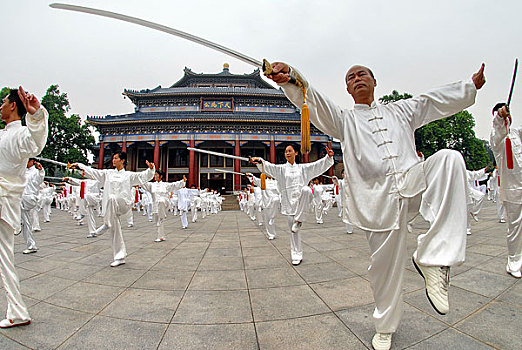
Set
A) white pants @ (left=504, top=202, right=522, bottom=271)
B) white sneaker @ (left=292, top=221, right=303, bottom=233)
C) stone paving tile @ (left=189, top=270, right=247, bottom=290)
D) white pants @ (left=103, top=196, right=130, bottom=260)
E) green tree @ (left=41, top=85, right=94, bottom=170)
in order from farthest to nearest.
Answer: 1. green tree @ (left=41, top=85, right=94, bottom=170)
2. white sneaker @ (left=292, top=221, right=303, bottom=233)
3. white pants @ (left=103, top=196, right=130, bottom=260)
4. white pants @ (left=504, top=202, right=522, bottom=271)
5. stone paving tile @ (left=189, top=270, right=247, bottom=290)

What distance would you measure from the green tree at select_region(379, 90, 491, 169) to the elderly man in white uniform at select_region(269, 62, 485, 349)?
29738mm

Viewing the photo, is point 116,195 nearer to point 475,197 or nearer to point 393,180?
point 393,180

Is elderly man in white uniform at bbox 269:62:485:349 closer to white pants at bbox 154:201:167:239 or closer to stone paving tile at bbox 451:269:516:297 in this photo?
stone paving tile at bbox 451:269:516:297

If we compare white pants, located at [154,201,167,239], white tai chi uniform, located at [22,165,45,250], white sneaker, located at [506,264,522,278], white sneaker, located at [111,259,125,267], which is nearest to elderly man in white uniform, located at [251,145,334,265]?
white sneaker, located at [506,264,522,278]

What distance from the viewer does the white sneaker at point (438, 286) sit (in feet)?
4.74

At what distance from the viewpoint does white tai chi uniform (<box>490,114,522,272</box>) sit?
3.15 m

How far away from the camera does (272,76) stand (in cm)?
184

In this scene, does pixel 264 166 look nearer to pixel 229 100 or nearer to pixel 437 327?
pixel 437 327

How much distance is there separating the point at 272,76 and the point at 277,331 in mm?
2041

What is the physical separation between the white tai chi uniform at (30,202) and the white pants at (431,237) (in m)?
6.14

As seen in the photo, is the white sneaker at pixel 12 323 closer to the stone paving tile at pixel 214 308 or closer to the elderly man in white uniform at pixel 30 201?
the stone paving tile at pixel 214 308

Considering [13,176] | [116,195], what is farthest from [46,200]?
[13,176]

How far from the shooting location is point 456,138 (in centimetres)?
2672

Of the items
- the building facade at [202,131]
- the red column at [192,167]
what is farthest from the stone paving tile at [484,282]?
the red column at [192,167]
